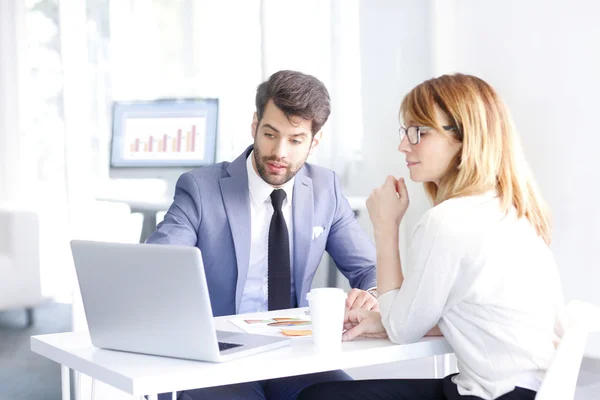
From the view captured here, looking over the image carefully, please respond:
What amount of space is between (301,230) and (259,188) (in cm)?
18

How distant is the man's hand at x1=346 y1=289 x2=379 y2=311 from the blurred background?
1.30m

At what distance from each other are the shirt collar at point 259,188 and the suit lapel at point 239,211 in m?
0.03

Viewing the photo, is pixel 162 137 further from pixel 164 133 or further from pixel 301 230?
pixel 301 230

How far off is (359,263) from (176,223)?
0.57 meters

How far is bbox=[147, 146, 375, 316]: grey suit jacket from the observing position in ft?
7.69

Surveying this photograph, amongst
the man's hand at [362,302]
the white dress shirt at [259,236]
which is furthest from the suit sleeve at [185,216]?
the man's hand at [362,302]

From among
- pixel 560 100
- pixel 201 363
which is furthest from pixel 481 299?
pixel 560 100

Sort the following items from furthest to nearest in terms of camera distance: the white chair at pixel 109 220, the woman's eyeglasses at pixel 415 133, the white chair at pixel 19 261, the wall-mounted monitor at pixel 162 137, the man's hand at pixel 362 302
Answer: the wall-mounted monitor at pixel 162 137, the white chair at pixel 109 220, the white chair at pixel 19 261, the man's hand at pixel 362 302, the woman's eyeglasses at pixel 415 133

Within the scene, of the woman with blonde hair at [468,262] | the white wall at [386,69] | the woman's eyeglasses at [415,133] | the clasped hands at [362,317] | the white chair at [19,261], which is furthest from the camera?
the white wall at [386,69]

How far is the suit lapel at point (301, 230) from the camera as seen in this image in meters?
2.39

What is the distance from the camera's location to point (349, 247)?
248 centimetres

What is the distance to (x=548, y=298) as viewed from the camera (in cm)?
166

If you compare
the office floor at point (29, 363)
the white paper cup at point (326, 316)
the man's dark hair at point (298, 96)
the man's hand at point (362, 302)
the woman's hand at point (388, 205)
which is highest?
the man's dark hair at point (298, 96)

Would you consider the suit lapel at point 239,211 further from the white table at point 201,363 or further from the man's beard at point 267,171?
the white table at point 201,363
